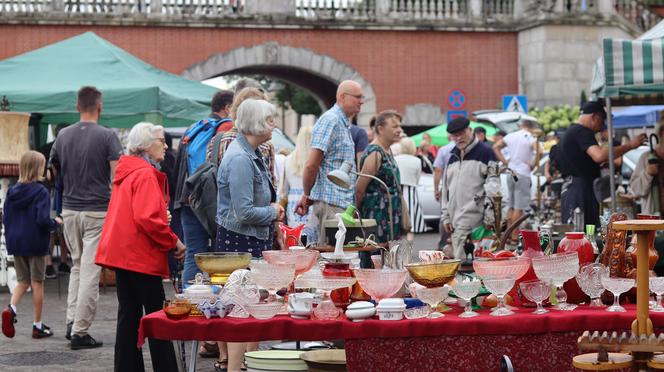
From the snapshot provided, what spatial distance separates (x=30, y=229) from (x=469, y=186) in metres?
4.02

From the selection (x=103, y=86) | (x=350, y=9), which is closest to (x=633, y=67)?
Result: (x=103, y=86)

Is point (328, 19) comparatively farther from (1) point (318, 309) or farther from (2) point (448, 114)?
(1) point (318, 309)

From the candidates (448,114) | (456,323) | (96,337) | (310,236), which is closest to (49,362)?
(96,337)

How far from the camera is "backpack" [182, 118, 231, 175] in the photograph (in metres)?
9.50

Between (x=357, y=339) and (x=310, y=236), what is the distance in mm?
3301

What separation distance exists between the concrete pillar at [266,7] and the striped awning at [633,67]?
20740mm

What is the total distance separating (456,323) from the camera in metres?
5.73

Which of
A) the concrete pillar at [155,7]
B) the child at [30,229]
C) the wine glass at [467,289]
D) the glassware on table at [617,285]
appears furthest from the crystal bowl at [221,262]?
the concrete pillar at [155,7]

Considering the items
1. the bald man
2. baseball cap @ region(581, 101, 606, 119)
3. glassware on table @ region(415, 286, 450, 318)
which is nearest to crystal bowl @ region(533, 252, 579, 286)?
glassware on table @ region(415, 286, 450, 318)

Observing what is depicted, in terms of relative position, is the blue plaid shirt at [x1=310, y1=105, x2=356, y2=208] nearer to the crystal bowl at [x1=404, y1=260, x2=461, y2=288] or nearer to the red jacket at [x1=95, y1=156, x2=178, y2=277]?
the red jacket at [x1=95, y1=156, x2=178, y2=277]

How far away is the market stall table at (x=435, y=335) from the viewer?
5.70m

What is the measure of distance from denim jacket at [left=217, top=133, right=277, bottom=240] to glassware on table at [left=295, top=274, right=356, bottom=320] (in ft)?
4.36

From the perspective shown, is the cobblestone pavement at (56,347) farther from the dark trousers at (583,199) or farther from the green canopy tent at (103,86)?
the dark trousers at (583,199)

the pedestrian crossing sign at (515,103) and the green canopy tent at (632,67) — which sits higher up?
the pedestrian crossing sign at (515,103)
